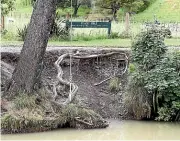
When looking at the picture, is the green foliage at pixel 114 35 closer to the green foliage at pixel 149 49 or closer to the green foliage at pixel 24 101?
the green foliage at pixel 149 49

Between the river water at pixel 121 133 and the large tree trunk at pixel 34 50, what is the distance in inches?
50.3

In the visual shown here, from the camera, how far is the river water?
11.8 meters

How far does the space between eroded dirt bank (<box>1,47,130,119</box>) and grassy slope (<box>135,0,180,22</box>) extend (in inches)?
868

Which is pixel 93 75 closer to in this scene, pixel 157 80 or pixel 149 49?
pixel 149 49

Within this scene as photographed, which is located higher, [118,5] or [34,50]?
[118,5]

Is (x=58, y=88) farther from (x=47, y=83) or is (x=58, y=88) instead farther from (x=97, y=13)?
(x=97, y=13)

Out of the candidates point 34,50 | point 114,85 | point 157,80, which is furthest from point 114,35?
point 34,50

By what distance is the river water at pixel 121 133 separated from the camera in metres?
11.8

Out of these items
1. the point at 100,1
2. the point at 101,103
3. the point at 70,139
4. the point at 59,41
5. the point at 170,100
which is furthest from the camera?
the point at 100,1

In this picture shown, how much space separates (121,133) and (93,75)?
360 cm

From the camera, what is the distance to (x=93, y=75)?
15906mm

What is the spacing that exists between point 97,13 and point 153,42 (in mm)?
26049

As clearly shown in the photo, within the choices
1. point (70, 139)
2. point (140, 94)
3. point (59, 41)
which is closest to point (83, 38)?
point (59, 41)

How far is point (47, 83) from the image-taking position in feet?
47.0
